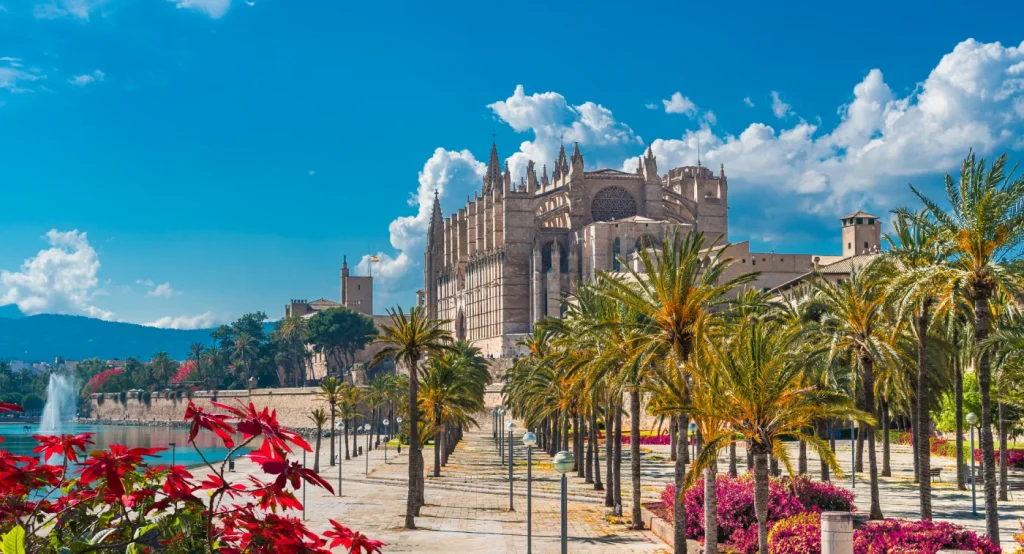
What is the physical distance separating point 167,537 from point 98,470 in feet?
3.20

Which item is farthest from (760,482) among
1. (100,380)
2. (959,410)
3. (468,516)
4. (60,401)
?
(60,401)

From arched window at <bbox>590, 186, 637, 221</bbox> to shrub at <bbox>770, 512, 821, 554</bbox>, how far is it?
278 ft

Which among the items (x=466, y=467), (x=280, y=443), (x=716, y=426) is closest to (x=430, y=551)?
(x=716, y=426)

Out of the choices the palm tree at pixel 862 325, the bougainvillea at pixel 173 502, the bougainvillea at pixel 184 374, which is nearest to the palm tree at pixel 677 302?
the palm tree at pixel 862 325

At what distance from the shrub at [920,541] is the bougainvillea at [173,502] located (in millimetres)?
13138

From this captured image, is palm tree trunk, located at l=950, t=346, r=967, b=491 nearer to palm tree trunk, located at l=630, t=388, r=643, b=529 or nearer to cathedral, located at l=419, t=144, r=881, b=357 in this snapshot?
palm tree trunk, located at l=630, t=388, r=643, b=529

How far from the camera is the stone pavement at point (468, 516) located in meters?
23.2

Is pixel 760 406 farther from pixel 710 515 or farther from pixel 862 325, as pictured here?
pixel 862 325

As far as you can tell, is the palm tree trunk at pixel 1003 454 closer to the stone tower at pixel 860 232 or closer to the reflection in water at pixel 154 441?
the reflection in water at pixel 154 441

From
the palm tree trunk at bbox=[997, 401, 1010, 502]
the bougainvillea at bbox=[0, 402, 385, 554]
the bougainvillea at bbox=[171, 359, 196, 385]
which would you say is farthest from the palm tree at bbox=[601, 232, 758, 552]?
the bougainvillea at bbox=[171, 359, 196, 385]

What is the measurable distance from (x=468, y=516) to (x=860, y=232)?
3257 inches

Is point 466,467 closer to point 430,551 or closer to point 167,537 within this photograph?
point 430,551

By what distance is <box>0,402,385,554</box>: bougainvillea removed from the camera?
5.04 m

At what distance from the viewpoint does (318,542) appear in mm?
5430
